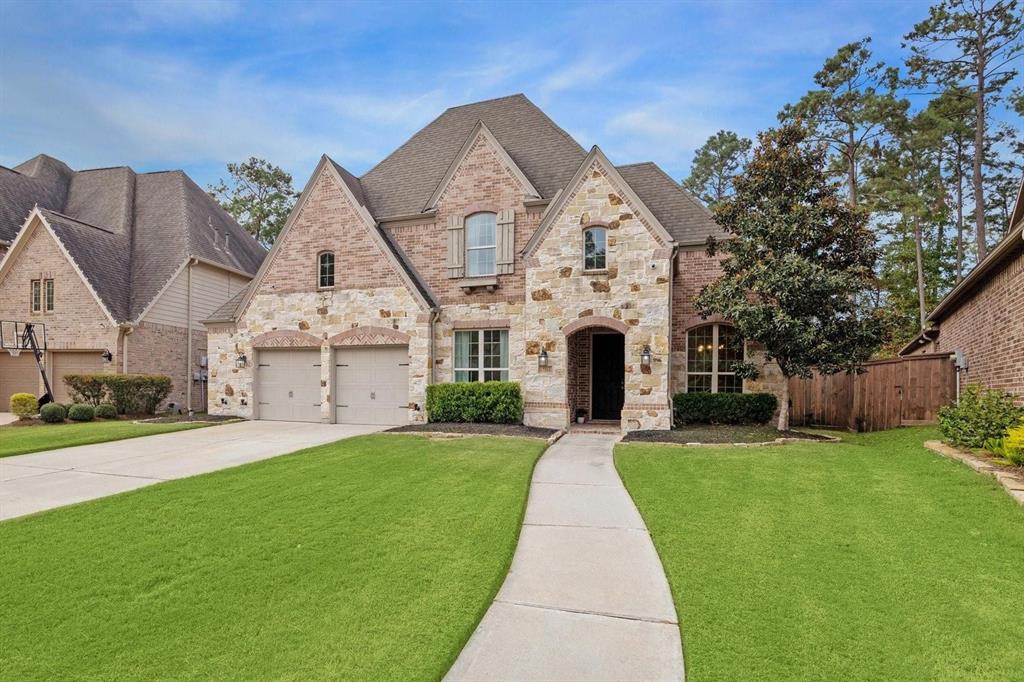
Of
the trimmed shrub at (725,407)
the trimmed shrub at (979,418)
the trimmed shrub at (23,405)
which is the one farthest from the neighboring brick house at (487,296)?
the trimmed shrub at (23,405)

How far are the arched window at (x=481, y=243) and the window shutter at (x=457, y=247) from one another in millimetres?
132

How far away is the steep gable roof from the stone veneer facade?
3.80ft

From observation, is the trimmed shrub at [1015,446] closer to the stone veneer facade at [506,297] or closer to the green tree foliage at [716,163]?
the stone veneer facade at [506,297]

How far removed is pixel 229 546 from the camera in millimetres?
4426

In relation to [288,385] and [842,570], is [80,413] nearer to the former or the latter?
[288,385]

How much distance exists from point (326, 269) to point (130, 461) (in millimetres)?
8044

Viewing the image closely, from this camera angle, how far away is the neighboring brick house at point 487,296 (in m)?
12.3

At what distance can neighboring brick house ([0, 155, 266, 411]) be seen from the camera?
17.5 meters

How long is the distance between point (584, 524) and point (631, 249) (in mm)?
8418

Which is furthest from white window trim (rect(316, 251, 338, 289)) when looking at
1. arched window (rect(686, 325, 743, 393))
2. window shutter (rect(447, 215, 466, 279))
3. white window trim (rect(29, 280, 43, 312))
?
white window trim (rect(29, 280, 43, 312))

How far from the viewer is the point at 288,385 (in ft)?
49.9

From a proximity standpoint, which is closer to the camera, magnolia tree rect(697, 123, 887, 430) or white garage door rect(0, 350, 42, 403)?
magnolia tree rect(697, 123, 887, 430)

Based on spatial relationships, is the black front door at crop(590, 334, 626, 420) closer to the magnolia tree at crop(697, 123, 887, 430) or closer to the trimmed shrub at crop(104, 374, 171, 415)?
the magnolia tree at crop(697, 123, 887, 430)

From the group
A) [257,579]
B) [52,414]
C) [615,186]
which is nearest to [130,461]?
[257,579]
